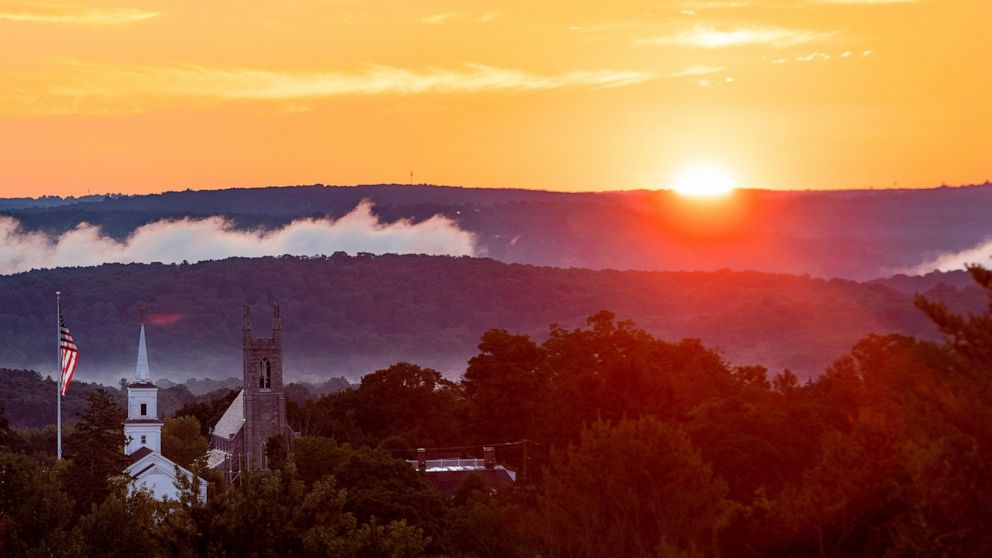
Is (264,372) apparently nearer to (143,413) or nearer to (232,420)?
(232,420)

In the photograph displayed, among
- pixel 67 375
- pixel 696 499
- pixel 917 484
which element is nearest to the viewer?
pixel 917 484

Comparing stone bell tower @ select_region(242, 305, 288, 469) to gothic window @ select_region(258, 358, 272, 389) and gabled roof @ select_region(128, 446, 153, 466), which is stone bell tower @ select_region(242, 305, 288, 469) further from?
gabled roof @ select_region(128, 446, 153, 466)

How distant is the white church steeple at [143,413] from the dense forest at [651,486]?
45.7ft

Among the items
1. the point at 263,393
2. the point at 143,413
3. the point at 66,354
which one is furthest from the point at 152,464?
the point at 263,393

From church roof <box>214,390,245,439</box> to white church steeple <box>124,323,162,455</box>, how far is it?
2426 centimetres

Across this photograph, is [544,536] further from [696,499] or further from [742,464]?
[742,464]

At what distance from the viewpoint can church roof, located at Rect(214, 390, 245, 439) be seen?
15262 cm

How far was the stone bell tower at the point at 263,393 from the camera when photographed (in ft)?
497

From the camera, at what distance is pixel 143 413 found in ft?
415

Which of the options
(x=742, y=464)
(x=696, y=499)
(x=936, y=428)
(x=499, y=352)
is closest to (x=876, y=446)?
(x=936, y=428)

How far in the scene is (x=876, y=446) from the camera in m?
50.3

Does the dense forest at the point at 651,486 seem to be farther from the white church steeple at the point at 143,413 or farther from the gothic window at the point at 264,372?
the gothic window at the point at 264,372

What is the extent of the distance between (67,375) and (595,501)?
43.0 metres

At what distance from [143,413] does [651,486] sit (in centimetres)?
7071
